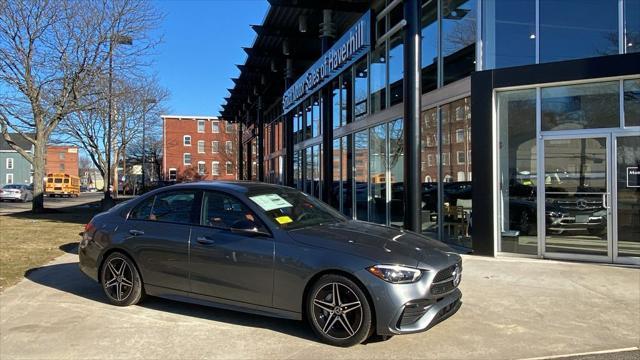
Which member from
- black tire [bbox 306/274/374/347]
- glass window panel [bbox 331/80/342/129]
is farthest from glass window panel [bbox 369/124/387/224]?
black tire [bbox 306/274/374/347]

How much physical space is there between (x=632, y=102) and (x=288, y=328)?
7.23m

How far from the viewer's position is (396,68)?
1448cm

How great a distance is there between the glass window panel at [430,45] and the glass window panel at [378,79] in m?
2.40

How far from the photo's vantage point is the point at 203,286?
227 inches

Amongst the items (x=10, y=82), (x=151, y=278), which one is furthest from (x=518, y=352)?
(x=10, y=82)

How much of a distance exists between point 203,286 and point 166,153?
243 feet

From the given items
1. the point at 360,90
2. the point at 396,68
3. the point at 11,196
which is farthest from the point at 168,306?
the point at 11,196

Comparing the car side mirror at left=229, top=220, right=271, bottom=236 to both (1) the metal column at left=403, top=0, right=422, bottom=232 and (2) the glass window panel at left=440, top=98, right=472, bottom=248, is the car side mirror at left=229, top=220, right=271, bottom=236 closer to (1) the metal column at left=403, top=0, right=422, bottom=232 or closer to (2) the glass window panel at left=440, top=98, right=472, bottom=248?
(1) the metal column at left=403, top=0, right=422, bottom=232

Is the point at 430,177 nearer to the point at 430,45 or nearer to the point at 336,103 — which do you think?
the point at 430,45

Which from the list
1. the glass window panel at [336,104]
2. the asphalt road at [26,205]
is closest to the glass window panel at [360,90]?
the glass window panel at [336,104]

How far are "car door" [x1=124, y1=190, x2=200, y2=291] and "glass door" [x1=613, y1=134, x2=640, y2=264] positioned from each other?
715cm

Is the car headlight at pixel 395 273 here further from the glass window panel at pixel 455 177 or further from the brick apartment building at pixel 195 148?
the brick apartment building at pixel 195 148

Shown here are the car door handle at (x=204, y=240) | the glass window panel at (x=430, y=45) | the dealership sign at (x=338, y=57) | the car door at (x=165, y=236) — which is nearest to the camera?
the car door handle at (x=204, y=240)

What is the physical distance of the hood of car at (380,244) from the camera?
16.2 ft
